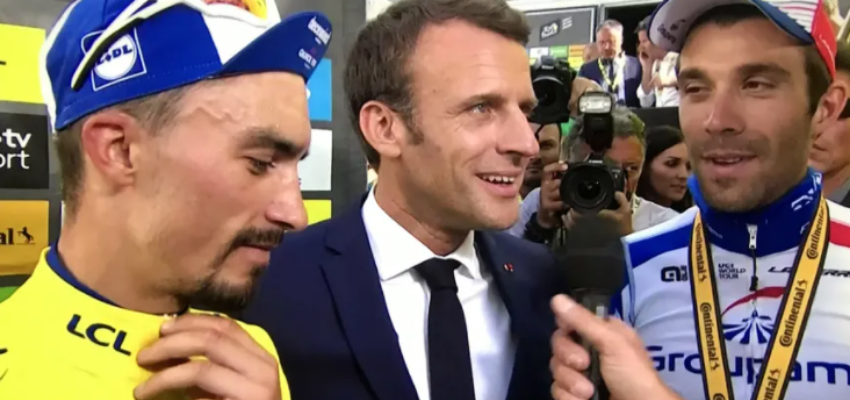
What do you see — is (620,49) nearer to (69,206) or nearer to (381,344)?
(381,344)

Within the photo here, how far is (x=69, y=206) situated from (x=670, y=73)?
2.77 m

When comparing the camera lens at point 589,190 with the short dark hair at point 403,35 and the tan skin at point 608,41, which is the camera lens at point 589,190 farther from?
the tan skin at point 608,41

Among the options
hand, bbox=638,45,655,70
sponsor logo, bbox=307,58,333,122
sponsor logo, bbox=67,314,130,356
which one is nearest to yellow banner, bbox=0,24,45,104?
sponsor logo, bbox=307,58,333,122

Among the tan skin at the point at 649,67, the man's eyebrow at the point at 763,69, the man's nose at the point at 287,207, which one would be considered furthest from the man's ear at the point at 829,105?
the tan skin at the point at 649,67

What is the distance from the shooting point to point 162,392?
868 millimetres

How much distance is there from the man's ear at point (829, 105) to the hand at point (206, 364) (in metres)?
1.12

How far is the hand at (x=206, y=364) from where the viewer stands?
86 cm

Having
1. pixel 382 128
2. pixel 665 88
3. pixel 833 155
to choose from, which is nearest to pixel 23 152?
pixel 382 128

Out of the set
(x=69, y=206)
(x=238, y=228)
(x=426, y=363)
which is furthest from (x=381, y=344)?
(x=69, y=206)

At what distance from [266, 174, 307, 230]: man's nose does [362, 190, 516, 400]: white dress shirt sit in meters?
0.41

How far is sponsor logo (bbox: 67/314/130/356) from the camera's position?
88 cm

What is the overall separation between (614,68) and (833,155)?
1.19 meters

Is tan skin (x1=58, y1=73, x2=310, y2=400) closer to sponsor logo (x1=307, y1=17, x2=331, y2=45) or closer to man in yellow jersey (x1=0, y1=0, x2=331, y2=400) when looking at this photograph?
man in yellow jersey (x1=0, y1=0, x2=331, y2=400)

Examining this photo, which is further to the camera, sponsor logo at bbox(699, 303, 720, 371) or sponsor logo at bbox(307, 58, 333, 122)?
sponsor logo at bbox(307, 58, 333, 122)
